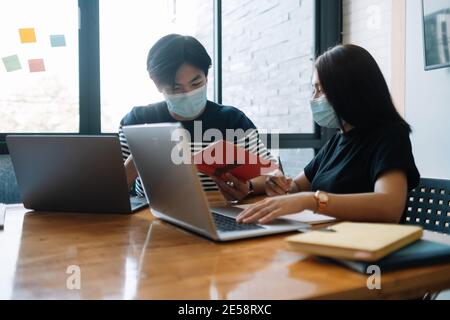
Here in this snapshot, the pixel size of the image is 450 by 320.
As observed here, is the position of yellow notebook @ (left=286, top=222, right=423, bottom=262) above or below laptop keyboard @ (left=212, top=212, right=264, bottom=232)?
above

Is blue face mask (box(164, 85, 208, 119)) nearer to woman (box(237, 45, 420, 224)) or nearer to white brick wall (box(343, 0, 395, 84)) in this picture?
woman (box(237, 45, 420, 224))

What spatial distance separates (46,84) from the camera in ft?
6.92

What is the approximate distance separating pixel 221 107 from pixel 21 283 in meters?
1.32

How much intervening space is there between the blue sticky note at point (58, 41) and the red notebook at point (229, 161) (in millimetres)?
1341

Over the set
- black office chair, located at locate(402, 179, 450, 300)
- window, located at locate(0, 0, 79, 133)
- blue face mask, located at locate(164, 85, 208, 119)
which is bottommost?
black office chair, located at locate(402, 179, 450, 300)

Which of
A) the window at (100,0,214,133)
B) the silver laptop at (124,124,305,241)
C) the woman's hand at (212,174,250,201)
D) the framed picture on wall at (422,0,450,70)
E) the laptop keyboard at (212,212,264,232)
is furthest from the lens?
the window at (100,0,214,133)

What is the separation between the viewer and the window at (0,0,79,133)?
6.62 feet

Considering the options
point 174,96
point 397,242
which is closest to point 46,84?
point 174,96

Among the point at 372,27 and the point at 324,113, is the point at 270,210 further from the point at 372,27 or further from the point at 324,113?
the point at 372,27

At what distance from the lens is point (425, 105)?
2.11 metres

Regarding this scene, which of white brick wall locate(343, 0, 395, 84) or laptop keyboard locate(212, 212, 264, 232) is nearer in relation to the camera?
laptop keyboard locate(212, 212, 264, 232)

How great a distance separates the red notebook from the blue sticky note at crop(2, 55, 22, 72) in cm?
135

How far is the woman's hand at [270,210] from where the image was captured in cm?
97

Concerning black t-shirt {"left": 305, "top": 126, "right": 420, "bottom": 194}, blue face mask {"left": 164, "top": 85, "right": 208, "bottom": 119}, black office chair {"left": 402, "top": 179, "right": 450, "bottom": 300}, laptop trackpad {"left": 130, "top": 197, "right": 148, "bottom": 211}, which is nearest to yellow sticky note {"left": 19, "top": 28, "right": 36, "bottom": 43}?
blue face mask {"left": 164, "top": 85, "right": 208, "bottom": 119}
